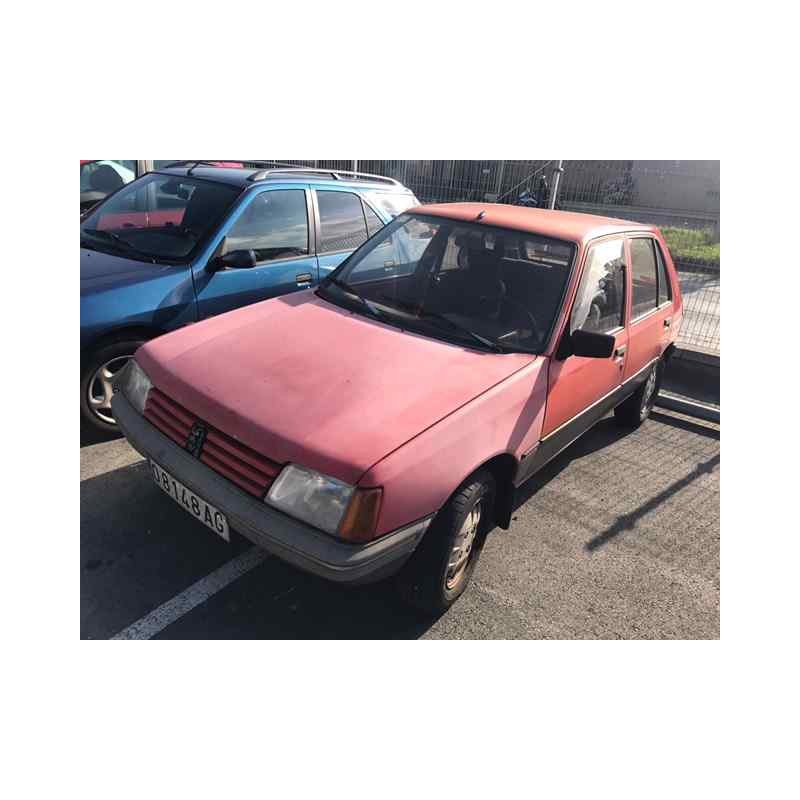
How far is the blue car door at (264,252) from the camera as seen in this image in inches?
161

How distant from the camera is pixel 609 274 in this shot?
136 inches

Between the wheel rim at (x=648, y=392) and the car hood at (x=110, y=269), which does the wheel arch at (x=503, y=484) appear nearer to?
the wheel rim at (x=648, y=392)

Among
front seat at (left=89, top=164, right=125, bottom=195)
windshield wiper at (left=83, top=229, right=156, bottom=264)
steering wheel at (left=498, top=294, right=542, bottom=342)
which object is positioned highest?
front seat at (left=89, top=164, right=125, bottom=195)

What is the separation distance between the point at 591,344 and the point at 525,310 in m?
0.41

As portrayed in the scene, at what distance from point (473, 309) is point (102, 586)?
2297 millimetres

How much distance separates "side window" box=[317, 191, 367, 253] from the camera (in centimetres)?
480

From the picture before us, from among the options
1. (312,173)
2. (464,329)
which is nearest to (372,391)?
(464,329)

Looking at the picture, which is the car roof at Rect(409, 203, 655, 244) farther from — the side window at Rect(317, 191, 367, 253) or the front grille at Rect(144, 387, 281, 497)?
the front grille at Rect(144, 387, 281, 497)

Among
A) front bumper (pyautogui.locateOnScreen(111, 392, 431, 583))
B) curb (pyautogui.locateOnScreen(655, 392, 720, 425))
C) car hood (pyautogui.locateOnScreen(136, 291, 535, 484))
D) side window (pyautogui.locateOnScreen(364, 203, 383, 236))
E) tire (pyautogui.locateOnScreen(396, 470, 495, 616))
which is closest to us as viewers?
front bumper (pyautogui.locateOnScreen(111, 392, 431, 583))

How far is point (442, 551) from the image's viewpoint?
2432 millimetres

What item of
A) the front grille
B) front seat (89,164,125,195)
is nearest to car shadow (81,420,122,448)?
the front grille

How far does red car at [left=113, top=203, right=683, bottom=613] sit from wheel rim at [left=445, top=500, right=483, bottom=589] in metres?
0.01

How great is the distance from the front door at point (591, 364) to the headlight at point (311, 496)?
1.37 meters

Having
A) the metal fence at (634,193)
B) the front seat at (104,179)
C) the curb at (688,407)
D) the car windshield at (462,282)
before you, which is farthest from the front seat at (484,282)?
the front seat at (104,179)
